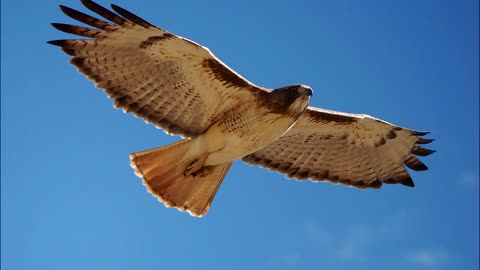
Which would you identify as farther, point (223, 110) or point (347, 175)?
point (347, 175)

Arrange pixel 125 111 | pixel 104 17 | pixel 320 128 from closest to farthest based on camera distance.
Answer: pixel 104 17 < pixel 125 111 < pixel 320 128

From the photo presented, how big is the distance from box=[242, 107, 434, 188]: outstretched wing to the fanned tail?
1.03m

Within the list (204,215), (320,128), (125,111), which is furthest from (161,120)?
(320,128)

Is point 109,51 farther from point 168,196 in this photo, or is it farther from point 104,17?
point 168,196

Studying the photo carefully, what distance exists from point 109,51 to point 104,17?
0.50 m

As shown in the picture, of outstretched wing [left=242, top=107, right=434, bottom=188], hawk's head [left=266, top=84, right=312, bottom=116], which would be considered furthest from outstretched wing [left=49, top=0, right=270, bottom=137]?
outstretched wing [left=242, top=107, right=434, bottom=188]

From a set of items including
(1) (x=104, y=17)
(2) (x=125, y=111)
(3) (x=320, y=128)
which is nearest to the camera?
(1) (x=104, y=17)

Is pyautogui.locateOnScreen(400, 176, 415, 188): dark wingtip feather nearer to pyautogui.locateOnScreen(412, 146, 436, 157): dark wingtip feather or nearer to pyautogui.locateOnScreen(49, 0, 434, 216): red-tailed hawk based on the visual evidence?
pyautogui.locateOnScreen(412, 146, 436, 157): dark wingtip feather

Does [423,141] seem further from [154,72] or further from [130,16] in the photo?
[130,16]

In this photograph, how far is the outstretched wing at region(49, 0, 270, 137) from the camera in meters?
9.59

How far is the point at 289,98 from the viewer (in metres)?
9.67

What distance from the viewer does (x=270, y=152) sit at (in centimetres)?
1137

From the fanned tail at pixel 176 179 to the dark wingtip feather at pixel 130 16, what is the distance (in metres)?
1.44

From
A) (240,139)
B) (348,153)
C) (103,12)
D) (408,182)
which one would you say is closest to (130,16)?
(103,12)
